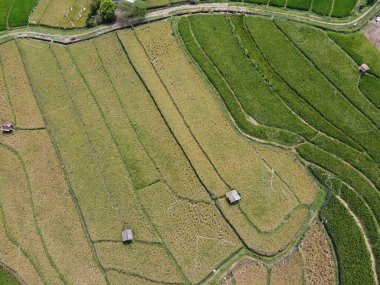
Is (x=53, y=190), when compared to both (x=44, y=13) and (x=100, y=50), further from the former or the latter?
(x=44, y=13)

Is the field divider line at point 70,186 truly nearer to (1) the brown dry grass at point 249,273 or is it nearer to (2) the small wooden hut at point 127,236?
(2) the small wooden hut at point 127,236

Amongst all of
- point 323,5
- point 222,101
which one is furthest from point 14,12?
point 323,5

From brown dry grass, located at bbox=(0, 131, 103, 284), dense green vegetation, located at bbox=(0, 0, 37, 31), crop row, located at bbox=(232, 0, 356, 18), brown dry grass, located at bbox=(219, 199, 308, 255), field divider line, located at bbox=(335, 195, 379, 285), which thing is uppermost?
dense green vegetation, located at bbox=(0, 0, 37, 31)

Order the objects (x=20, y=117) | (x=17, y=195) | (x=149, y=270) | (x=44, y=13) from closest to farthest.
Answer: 1. (x=149, y=270)
2. (x=17, y=195)
3. (x=20, y=117)
4. (x=44, y=13)

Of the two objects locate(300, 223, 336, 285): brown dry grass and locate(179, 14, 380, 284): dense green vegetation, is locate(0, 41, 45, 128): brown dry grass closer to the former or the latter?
locate(179, 14, 380, 284): dense green vegetation

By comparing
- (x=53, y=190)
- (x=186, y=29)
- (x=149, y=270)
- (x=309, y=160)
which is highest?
(x=186, y=29)

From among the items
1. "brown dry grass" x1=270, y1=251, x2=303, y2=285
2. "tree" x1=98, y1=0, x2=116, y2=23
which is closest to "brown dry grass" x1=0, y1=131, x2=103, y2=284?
"brown dry grass" x1=270, y1=251, x2=303, y2=285

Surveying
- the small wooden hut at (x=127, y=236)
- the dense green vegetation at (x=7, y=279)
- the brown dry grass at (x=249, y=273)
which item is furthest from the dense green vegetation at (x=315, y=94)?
the dense green vegetation at (x=7, y=279)

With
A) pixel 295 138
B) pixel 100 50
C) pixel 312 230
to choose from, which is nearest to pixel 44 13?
pixel 100 50
